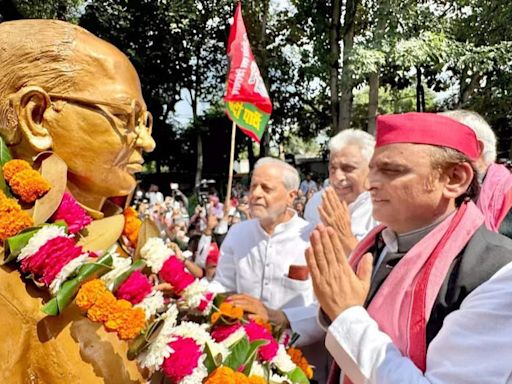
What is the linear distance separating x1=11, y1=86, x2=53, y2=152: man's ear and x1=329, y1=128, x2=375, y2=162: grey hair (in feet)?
7.78

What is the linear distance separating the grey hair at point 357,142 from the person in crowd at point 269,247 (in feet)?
1.18

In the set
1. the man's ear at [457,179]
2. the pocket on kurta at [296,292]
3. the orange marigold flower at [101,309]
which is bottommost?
the pocket on kurta at [296,292]

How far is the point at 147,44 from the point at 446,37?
1081 centimetres

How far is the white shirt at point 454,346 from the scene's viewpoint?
136 cm

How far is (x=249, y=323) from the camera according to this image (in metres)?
1.92

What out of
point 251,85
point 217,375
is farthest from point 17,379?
point 251,85

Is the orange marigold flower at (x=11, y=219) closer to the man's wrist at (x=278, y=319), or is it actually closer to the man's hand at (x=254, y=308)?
the man's hand at (x=254, y=308)

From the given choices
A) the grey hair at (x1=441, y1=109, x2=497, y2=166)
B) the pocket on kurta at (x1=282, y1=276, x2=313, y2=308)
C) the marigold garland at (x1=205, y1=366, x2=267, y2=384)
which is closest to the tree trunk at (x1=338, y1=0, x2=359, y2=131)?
the grey hair at (x1=441, y1=109, x2=497, y2=166)

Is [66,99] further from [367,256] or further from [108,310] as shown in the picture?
[367,256]

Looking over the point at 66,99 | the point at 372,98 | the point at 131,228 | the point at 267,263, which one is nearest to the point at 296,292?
the point at 267,263

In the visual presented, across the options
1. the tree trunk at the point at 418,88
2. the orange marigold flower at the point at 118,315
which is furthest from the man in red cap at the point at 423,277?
the tree trunk at the point at 418,88

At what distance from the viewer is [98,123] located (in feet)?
5.00

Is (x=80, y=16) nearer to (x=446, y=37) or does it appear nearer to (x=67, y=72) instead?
(x=446, y=37)

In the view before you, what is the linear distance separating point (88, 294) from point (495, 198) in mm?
2117
